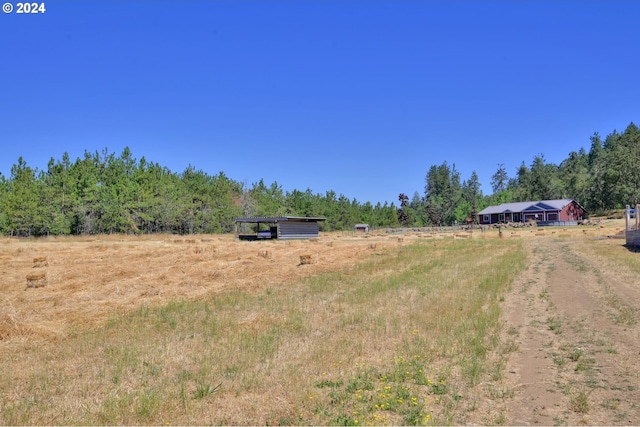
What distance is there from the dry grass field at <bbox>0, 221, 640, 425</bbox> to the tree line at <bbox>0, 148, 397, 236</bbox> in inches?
2135

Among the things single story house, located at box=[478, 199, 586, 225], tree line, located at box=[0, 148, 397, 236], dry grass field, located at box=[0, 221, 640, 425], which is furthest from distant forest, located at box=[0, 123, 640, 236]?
dry grass field, located at box=[0, 221, 640, 425]

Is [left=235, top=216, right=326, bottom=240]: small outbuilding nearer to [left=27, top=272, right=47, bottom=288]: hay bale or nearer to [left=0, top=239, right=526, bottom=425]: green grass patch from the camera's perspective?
[left=27, top=272, right=47, bottom=288]: hay bale

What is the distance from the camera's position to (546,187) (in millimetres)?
117250

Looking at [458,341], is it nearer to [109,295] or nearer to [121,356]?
[121,356]

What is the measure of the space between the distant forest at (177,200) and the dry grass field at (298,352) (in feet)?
180

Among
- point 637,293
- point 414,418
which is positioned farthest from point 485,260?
point 414,418

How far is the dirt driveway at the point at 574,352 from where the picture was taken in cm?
560

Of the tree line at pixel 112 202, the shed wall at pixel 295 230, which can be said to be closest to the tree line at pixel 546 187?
the tree line at pixel 112 202

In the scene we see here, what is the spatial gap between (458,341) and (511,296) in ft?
20.0

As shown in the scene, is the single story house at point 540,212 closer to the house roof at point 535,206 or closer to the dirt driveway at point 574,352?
the house roof at point 535,206

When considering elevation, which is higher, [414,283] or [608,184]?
[608,184]

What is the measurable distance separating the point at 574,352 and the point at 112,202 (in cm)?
7167

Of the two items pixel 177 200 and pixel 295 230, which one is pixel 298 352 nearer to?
pixel 295 230

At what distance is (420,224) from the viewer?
122m
